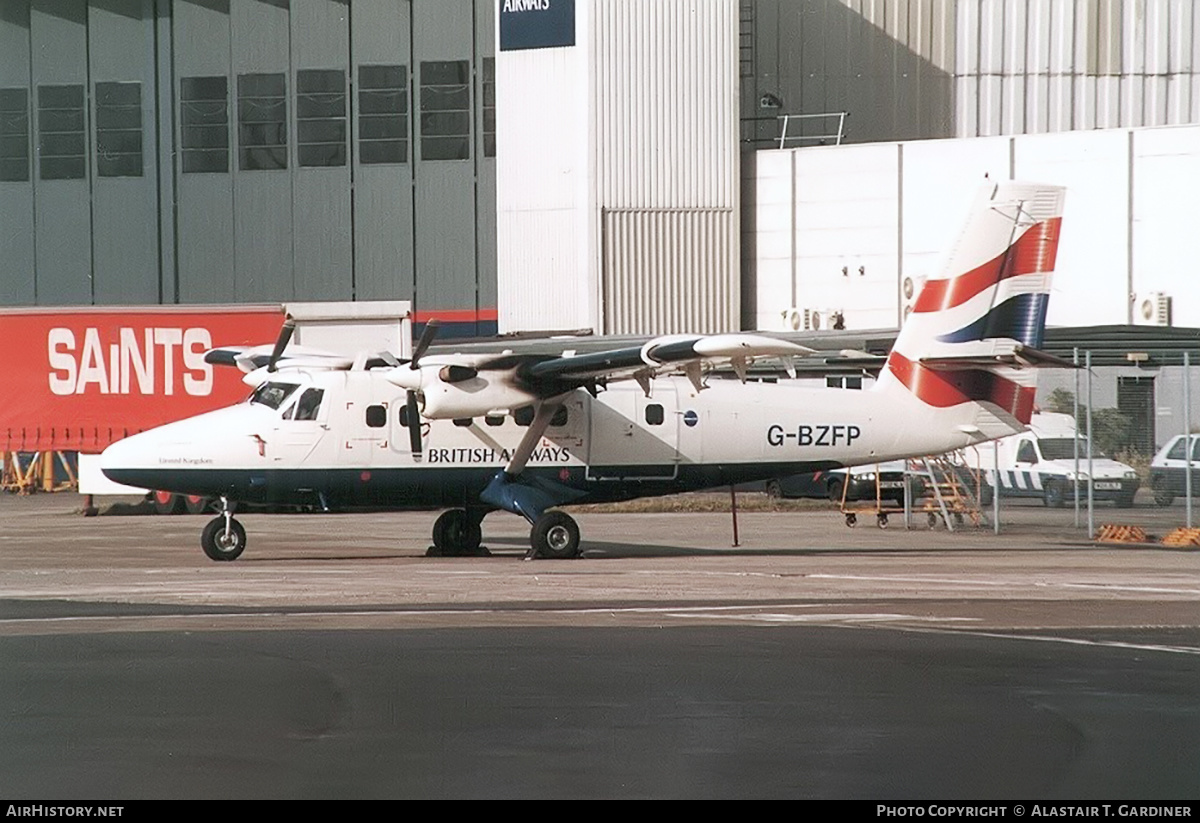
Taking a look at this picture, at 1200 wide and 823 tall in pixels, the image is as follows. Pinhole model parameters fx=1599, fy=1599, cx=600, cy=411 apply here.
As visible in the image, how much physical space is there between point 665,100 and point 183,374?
518 inches

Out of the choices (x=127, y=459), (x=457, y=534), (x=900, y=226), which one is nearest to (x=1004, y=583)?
(x=457, y=534)

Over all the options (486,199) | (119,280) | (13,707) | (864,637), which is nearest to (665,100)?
(486,199)

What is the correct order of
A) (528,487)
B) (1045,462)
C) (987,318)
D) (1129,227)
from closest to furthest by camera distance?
(528,487) < (987,318) < (1045,462) < (1129,227)

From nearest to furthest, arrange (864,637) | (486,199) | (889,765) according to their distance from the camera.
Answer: (889,765) < (864,637) < (486,199)

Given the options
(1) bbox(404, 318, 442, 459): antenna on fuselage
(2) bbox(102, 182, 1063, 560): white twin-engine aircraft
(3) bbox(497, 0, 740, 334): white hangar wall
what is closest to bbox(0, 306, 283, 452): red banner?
(3) bbox(497, 0, 740, 334): white hangar wall

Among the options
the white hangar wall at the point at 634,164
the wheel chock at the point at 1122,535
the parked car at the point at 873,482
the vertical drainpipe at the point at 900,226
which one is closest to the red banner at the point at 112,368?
the white hangar wall at the point at 634,164

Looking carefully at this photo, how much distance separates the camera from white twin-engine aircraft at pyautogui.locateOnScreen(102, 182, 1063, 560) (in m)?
21.1

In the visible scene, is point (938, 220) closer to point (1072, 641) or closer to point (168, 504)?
point (168, 504)

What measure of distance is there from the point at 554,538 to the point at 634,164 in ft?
59.3

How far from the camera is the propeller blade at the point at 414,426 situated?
850 inches

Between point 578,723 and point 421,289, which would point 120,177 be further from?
point 578,723

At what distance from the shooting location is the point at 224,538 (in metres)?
21.2

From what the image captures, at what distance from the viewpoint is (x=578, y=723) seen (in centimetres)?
911

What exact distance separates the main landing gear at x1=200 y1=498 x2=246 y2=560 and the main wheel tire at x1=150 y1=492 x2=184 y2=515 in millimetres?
11252
